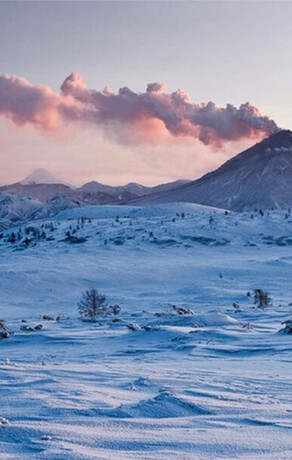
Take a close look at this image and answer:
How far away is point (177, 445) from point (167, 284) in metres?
26.1

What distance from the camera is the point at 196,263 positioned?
1399 inches

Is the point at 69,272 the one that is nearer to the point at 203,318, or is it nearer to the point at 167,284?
the point at 167,284

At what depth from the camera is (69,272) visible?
31797 mm

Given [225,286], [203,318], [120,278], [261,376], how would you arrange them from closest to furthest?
[261,376] < [203,318] < [225,286] < [120,278]

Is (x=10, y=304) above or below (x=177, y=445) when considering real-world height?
below

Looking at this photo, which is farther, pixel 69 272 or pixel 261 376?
pixel 69 272

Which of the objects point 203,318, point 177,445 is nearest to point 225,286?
point 203,318

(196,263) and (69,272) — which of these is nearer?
(69,272)

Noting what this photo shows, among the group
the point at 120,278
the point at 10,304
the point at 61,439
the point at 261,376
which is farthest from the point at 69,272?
the point at 61,439

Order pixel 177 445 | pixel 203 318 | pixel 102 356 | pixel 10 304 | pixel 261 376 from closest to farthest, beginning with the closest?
pixel 177 445 < pixel 261 376 < pixel 102 356 < pixel 203 318 < pixel 10 304

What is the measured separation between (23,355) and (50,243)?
37.2 m

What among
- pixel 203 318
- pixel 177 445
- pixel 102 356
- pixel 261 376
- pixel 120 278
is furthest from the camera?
pixel 120 278

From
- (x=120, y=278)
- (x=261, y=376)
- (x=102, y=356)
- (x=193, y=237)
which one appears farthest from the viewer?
(x=193, y=237)

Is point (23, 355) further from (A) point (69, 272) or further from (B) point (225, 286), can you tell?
(A) point (69, 272)
